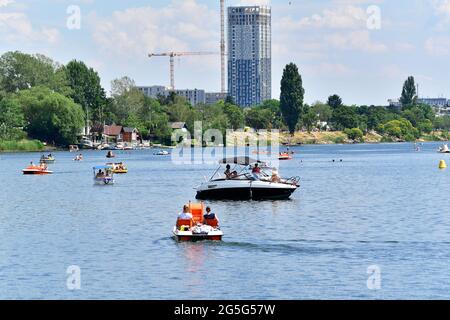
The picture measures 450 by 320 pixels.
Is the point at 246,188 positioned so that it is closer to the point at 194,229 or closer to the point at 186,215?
the point at 186,215

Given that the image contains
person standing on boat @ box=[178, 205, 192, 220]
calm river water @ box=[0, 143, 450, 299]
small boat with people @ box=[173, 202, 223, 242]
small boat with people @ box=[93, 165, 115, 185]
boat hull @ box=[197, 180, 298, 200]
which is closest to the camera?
calm river water @ box=[0, 143, 450, 299]

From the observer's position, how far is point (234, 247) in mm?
59531

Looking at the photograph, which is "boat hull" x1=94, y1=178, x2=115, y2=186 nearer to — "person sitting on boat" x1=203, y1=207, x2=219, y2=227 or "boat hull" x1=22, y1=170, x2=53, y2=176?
"boat hull" x1=22, y1=170, x2=53, y2=176

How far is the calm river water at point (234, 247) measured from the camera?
4719cm

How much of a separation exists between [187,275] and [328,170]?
11487 centimetres

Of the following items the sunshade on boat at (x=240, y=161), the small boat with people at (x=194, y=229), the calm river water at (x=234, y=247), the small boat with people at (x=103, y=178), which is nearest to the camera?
the calm river water at (x=234, y=247)

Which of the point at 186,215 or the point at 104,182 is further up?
the point at 186,215

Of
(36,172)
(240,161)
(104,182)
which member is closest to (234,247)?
(240,161)

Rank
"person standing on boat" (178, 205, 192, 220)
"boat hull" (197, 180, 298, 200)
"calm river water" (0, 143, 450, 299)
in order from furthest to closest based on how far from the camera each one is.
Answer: "boat hull" (197, 180, 298, 200) → "person standing on boat" (178, 205, 192, 220) → "calm river water" (0, 143, 450, 299)

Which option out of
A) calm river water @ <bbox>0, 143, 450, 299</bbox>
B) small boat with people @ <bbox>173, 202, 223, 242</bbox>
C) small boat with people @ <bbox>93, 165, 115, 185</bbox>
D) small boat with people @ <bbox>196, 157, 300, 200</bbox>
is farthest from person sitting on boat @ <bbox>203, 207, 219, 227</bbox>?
small boat with people @ <bbox>93, 165, 115, 185</bbox>

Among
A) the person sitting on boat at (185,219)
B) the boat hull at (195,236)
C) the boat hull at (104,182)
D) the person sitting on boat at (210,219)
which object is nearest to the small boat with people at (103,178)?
the boat hull at (104,182)

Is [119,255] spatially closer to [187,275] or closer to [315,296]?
[187,275]

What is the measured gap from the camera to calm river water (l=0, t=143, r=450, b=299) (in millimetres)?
47188

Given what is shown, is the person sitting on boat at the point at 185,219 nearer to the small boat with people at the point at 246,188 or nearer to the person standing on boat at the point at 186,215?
the person standing on boat at the point at 186,215
